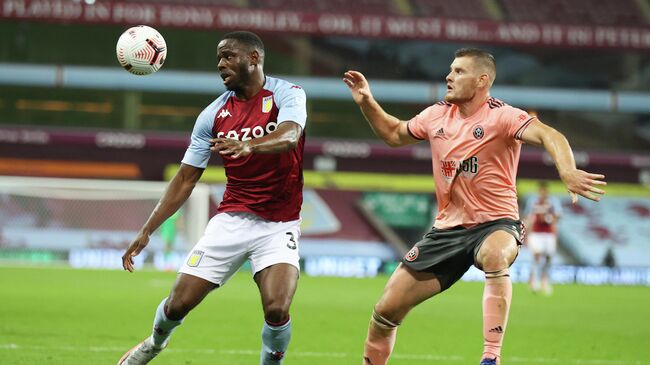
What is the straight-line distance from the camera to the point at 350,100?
30.8 metres

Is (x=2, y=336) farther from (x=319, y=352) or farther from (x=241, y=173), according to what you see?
(x=241, y=173)

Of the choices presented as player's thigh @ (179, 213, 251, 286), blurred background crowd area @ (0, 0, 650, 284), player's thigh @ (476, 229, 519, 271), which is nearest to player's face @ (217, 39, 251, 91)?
player's thigh @ (179, 213, 251, 286)

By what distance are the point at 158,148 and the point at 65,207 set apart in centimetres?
440

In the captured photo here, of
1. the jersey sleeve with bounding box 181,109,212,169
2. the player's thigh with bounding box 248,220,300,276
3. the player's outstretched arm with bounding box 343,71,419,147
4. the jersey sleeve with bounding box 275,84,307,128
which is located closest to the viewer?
the jersey sleeve with bounding box 275,84,307,128

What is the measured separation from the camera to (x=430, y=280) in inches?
274

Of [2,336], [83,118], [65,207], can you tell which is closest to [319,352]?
[2,336]

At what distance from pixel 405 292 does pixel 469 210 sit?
2.41ft

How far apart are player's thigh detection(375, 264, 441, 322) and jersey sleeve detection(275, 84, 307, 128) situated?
1.26 metres

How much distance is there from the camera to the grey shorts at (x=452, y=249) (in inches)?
273

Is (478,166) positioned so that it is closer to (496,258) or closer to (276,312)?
(496,258)

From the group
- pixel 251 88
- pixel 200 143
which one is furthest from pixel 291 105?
pixel 200 143

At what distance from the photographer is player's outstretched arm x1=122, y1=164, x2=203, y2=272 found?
710 cm

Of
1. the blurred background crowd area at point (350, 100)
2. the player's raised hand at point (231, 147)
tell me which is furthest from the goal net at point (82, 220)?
the player's raised hand at point (231, 147)

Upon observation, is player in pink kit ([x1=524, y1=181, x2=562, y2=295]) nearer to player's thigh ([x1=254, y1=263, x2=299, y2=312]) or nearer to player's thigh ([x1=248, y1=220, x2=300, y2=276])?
player's thigh ([x1=248, y1=220, x2=300, y2=276])
